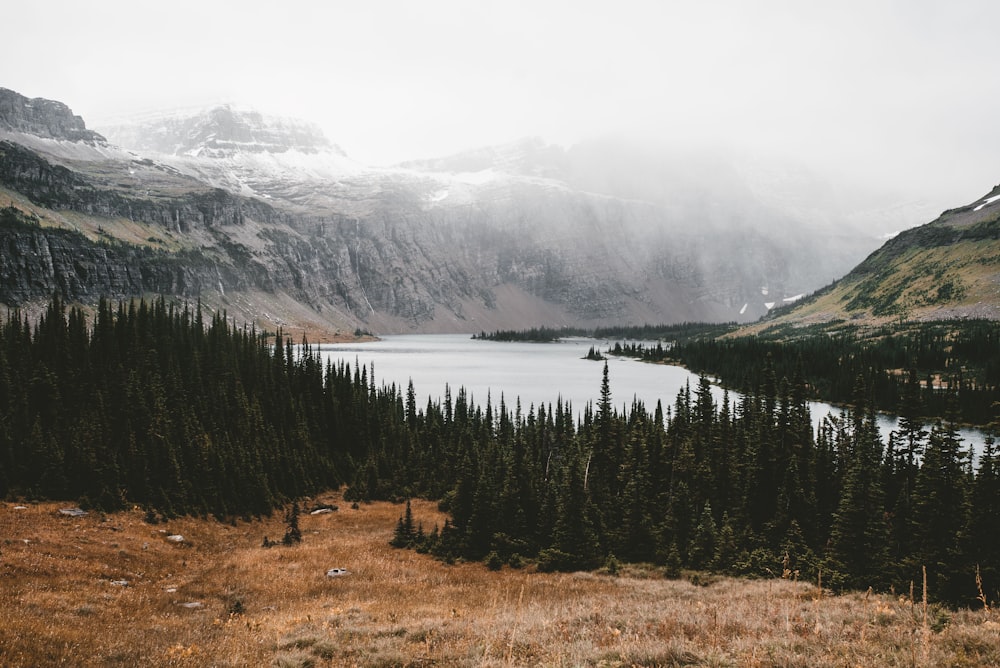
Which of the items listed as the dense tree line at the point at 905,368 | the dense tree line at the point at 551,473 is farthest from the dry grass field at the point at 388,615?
the dense tree line at the point at 905,368

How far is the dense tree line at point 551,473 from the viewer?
3466 centimetres

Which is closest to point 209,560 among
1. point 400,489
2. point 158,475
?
point 158,475

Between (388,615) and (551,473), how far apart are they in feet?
162

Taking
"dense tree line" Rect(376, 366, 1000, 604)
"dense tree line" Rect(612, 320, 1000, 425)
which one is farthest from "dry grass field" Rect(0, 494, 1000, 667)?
"dense tree line" Rect(612, 320, 1000, 425)

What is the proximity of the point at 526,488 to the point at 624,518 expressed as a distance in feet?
26.8

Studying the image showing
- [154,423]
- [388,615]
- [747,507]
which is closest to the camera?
[388,615]

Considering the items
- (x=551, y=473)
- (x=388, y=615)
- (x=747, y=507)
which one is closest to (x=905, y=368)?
(x=551, y=473)

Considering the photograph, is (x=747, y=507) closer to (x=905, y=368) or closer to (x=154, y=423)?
(x=154, y=423)

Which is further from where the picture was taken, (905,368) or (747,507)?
(905,368)

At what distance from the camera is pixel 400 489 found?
3105 inches

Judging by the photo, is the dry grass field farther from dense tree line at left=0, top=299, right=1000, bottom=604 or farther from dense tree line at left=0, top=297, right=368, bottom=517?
dense tree line at left=0, top=297, right=368, bottom=517

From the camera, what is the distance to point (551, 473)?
7075 centimetres

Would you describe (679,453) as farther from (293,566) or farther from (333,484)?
(333,484)

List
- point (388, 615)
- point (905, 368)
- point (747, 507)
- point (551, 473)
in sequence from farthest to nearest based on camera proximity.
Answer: point (905, 368), point (551, 473), point (747, 507), point (388, 615)
